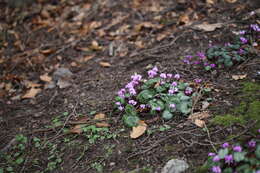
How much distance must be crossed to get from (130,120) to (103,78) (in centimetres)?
106

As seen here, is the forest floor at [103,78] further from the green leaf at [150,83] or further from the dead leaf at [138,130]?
the green leaf at [150,83]

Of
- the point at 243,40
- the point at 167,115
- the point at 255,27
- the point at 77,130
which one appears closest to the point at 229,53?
the point at 243,40

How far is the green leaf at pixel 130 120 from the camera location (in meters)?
2.34

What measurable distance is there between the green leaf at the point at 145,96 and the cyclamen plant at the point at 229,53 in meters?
0.70

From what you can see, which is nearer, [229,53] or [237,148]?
[237,148]

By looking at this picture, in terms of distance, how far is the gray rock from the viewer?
1.88 meters

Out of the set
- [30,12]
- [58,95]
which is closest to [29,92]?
[58,95]

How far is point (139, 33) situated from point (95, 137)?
82.3 inches

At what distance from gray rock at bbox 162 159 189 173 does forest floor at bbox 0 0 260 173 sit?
45 mm

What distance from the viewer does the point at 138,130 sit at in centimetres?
228

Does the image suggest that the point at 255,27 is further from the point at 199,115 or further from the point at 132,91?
the point at 132,91

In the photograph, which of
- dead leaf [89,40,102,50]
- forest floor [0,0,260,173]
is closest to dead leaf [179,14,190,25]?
forest floor [0,0,260,173]

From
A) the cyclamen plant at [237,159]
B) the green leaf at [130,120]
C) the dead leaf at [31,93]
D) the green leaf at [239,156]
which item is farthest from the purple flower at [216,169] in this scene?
the dead leaf at [31,93]

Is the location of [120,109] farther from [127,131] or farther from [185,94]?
[185,94]
